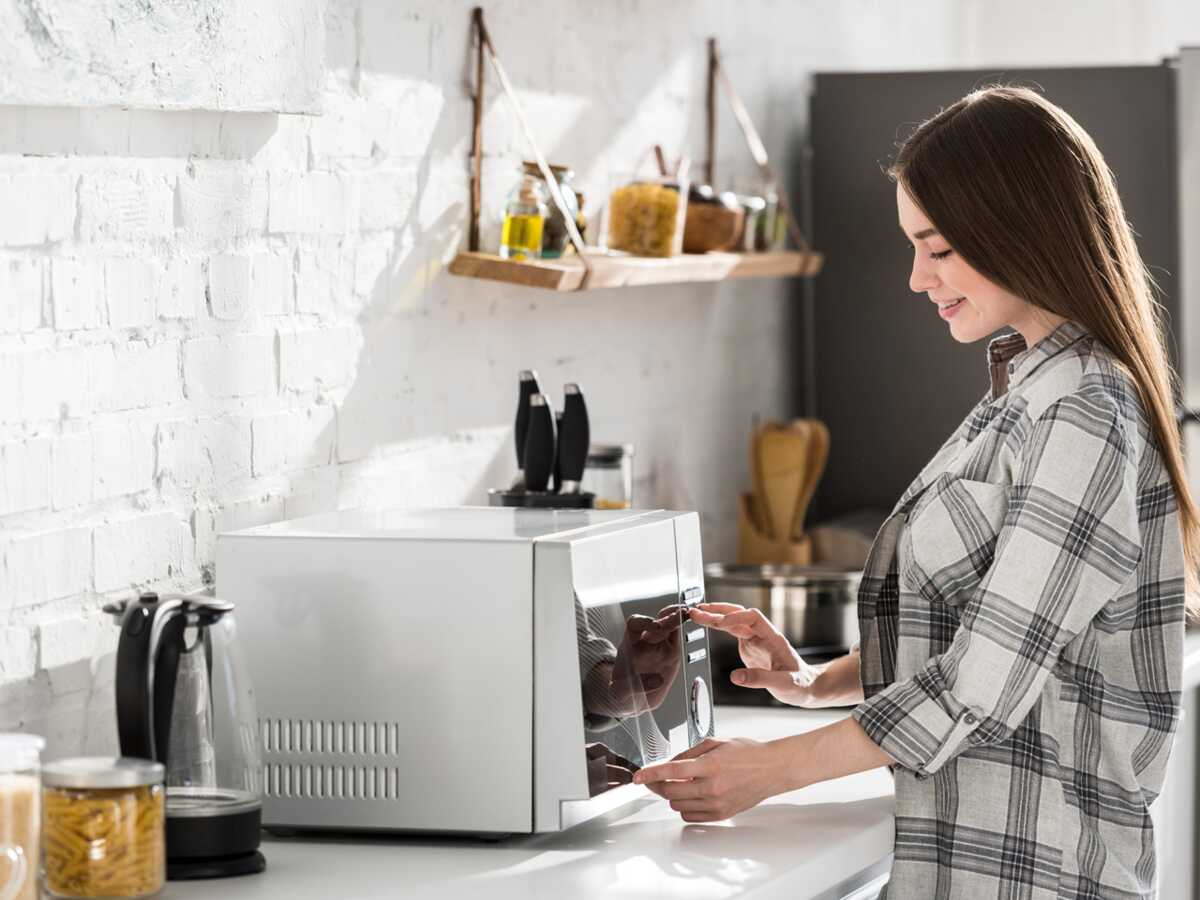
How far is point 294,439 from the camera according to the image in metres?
2.05

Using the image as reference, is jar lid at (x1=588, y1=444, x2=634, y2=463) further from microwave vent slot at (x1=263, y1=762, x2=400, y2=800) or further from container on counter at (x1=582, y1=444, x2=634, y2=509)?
microwave vent slot at (x1=263, y1=762, x2=400, y2=800)

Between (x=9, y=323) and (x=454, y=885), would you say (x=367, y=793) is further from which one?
(x=9, y=323)

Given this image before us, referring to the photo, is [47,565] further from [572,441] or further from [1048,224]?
[1048,224]

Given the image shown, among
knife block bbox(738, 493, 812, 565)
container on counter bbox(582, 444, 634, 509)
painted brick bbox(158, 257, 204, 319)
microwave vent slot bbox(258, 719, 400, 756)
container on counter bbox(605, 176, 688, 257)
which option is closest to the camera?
microwave vent slot bbox(258, 719, 400, 756)

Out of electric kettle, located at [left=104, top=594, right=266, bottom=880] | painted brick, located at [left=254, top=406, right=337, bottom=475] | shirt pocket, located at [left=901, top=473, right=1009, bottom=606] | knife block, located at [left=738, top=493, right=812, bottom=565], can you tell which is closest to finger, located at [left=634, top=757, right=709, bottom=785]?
shirt pocket, located at [left=901, top=473, right=1009, bottom=606]

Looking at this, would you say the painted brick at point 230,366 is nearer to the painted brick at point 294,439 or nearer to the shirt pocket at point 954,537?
the painted brick at point 294,439

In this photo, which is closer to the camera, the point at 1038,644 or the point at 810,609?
the point at 1038,644

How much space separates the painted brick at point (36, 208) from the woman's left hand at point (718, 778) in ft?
2.42

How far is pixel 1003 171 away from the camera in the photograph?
1.63 metres

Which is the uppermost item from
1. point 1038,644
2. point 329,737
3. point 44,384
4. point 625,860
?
point 44,384

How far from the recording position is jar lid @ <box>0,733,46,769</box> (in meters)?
1.36

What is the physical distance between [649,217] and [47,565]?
122 centimetres

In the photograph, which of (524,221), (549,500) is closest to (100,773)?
(549,500)

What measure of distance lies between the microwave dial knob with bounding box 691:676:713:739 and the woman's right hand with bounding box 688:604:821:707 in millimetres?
38
